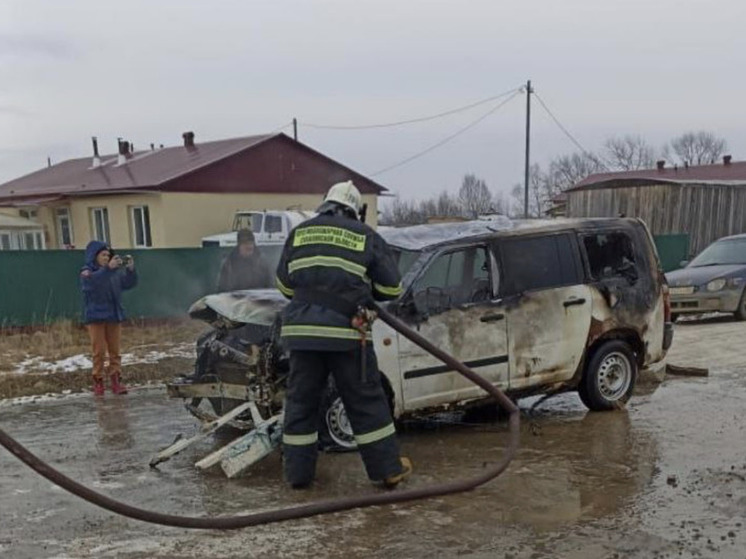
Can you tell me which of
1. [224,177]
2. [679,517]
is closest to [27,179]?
[224,177]

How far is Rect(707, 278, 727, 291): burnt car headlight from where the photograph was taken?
499 inches

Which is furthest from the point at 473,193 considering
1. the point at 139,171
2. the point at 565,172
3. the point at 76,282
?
the point at 76,282

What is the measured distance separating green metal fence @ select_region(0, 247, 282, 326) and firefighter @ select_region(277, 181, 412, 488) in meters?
5.75

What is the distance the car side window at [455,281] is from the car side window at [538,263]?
18cm

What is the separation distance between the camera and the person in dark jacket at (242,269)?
30.2ft

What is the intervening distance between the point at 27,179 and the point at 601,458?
31.7 metres

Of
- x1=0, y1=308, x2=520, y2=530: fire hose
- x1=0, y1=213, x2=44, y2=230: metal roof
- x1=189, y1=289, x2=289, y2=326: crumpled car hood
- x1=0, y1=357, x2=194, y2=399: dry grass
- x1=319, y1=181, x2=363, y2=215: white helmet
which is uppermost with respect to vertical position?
x1=319, y1=181, x2=363, y2=215: white helmet

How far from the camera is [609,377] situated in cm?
697

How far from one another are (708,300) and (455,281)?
7968 millimetres

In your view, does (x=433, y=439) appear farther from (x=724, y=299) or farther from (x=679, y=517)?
(x=724, y=299)

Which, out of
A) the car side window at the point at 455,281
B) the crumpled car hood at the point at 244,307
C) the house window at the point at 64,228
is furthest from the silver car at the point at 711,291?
the house window at the point at 64,228

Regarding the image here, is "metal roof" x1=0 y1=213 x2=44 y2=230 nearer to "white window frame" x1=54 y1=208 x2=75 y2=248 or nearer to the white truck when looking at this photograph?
"white window frame" x1=54 y1=208 x2=75 y2=248

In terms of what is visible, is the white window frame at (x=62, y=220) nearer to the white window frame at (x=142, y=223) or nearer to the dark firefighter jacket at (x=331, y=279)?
the white window frame at (x=142, y=223)

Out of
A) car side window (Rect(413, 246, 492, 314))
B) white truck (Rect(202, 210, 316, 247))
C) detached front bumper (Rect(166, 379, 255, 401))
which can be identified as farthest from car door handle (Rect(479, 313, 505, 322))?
white truck (Rect(202, 210, 316, 247))
